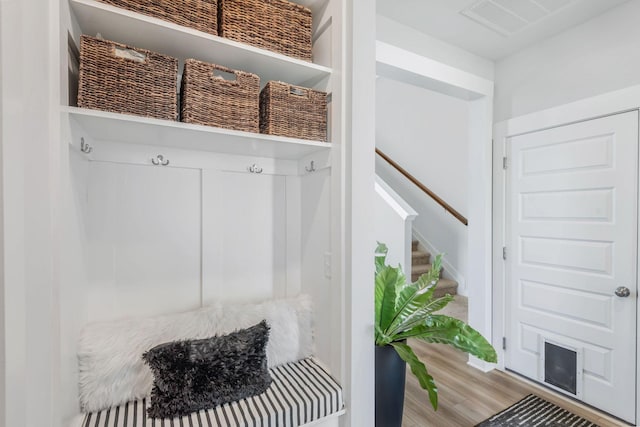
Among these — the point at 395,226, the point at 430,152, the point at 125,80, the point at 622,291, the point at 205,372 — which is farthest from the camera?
the point at 430,152

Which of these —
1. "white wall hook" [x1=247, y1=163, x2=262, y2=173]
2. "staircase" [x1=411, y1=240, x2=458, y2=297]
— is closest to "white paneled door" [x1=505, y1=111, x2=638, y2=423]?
"staircase" [x1=411, y1=240, x2=458, y2=297]

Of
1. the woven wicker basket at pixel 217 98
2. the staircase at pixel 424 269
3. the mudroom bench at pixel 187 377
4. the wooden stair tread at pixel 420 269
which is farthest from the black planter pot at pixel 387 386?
the wooden stair tread at pixel 420 269

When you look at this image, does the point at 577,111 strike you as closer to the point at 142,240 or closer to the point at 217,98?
the point at 217,98

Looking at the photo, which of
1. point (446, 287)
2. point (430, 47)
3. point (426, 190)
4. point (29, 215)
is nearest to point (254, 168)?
point (29, 215)

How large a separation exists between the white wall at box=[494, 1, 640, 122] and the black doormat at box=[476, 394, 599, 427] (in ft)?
7.06

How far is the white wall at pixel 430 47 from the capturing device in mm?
2154

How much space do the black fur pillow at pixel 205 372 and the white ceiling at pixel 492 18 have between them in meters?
2.11

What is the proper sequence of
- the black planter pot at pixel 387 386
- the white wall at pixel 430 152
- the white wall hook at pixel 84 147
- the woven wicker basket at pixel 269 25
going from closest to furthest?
the white wall hook at pixel 84 147 → the woven wicker basket at pixel 269 25 → the black planter pot at pixel 387 386 → the white wall at pixel 430 152

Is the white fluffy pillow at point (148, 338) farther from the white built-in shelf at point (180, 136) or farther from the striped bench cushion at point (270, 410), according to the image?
the white built-in shelf at point (180, 136)

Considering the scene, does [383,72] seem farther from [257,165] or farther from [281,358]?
[281,358]

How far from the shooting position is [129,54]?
116 centimetres

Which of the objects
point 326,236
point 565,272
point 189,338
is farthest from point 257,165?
point 565,272

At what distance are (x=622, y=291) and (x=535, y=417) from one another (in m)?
0.98

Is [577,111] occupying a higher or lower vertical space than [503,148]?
higher
